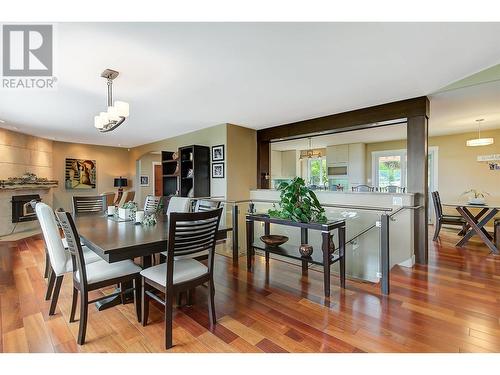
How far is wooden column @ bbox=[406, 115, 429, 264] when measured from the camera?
3.32 m

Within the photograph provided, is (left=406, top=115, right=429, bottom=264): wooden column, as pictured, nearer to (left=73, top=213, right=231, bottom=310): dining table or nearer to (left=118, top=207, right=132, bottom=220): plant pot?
(left=73, top=213, right=231, bottom=310): dining table

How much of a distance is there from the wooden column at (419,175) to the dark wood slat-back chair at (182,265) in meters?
2.98

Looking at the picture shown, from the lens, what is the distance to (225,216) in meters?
4.13

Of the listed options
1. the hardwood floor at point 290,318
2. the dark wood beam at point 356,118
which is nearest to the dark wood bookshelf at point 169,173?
the dark wood beam at point 356,118

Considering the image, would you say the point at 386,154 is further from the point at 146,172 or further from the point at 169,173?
the point at 146,172

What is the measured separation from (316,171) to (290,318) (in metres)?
7.17

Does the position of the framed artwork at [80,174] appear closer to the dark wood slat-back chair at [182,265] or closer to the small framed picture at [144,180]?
the small framed picture at [144,180]

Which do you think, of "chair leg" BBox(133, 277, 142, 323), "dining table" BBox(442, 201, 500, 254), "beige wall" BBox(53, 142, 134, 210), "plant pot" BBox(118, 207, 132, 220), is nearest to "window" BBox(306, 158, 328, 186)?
"dining table" BBox(442, 201, 500, 254)

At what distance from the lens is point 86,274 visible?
1.85 m

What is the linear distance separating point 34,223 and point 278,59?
711 cm

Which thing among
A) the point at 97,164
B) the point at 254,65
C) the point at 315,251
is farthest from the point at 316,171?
the point at 97,164

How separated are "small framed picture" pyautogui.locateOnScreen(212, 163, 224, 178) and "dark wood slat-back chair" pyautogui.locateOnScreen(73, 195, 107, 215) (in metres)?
2.04

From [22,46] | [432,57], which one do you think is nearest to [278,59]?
[432,57]
